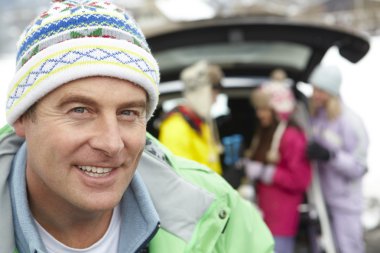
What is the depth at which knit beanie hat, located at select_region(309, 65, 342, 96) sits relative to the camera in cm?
420

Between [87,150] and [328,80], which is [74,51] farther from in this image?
[328,80]

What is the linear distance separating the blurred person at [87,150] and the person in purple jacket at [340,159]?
251 centimetres

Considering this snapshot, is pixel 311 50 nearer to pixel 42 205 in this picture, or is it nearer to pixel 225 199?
pixel 225 199

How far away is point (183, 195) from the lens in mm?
1812

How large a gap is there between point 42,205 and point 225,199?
0.57 metres

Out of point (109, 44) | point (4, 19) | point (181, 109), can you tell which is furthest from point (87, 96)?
point (4, 19)

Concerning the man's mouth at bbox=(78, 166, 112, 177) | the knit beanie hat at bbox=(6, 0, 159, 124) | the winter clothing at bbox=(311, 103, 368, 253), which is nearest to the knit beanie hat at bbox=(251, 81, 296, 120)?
the winter clothing at bbox=(311, 103, 368, 253)

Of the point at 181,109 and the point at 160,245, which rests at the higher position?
the point at 160,245

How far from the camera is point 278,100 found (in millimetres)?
4203

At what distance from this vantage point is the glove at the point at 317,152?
13.2 feet

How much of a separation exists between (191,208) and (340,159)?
2.54 m

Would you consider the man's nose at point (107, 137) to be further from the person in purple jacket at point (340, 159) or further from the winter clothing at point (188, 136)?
the person in purple jacket at point (340, 159)

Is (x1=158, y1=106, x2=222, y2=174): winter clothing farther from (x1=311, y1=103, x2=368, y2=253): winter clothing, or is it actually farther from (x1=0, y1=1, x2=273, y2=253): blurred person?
(x1=0, y1=1, x2=273, y2=253): blurred person

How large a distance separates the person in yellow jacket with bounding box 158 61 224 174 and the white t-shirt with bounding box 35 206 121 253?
1.97 metres
